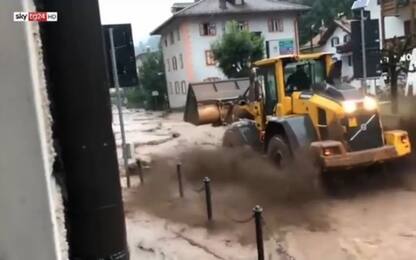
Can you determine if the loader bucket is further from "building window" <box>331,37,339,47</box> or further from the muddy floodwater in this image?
"building window" <box>331,37,339,47</box>

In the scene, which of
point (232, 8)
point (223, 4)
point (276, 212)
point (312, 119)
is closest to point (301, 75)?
point (312, 119)

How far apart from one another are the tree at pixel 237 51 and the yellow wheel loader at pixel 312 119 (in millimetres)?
24905

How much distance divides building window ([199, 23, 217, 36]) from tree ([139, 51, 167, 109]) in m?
9.24

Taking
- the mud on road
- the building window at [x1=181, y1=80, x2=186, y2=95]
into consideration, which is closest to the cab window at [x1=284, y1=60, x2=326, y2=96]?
the mud on road

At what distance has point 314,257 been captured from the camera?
6.27 metres

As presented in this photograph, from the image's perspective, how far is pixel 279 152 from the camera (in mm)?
9461

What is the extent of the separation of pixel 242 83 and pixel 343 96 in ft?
24.0

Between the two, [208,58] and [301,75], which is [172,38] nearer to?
[208,58]

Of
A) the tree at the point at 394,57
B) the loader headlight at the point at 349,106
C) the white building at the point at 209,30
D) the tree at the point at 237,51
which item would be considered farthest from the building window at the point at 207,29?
the loader headlight at the point at 349,106

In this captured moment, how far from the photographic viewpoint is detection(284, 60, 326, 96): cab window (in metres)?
9.71

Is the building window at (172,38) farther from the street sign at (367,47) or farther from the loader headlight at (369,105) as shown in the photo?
the loader headlight at (369,105)

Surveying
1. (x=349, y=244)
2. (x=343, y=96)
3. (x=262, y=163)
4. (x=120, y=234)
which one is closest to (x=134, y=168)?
(x=262, y=163)

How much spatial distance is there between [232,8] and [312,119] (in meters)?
38.1

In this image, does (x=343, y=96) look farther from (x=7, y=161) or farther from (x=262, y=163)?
(x=7, y=161)
